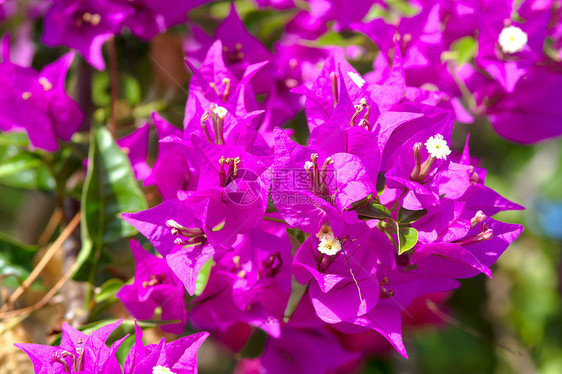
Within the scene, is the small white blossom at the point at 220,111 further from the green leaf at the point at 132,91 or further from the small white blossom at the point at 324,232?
the green leaf at the point at 132,91

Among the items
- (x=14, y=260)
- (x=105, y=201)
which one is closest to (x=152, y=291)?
(x=105, y=201)

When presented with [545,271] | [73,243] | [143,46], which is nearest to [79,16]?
[143,46]

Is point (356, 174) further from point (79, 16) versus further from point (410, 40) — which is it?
point (79, 16)

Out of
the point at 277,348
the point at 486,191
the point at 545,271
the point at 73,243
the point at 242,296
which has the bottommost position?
the point at 545,271

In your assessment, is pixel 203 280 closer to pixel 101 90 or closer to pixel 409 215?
pixel 409 215

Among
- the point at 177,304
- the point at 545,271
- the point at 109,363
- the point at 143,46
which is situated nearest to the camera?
the point at 109,363

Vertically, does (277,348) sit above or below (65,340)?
below
